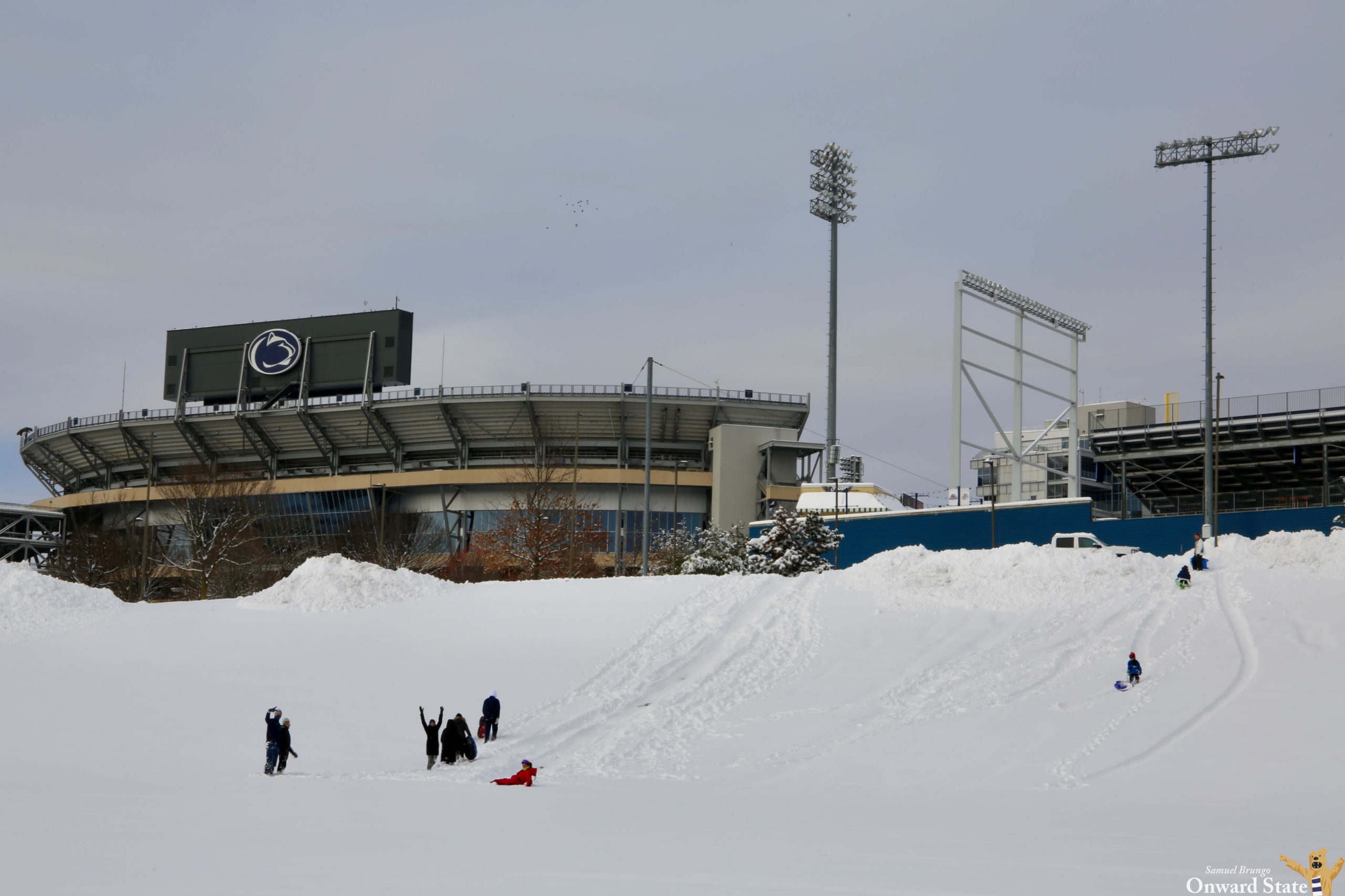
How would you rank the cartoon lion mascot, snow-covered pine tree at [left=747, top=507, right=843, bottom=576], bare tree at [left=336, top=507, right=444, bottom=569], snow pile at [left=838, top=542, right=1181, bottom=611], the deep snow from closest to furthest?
the cartoon lion mascot → the deep snow → snow pile at [left=838, top=542, right=1181, bottom=611] → snow-covered pine tree at [left=747, top=507, right=843, bottom=576] → bare tree at [left=336, top=507, right=444, bottom=569]

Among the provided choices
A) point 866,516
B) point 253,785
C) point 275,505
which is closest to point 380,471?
point 275,505

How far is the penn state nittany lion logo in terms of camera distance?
7644 cm

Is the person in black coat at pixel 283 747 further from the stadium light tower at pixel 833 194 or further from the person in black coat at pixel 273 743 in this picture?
the stadium light tower at pixel 833 194

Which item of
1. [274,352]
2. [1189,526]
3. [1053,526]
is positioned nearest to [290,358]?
[274,352]

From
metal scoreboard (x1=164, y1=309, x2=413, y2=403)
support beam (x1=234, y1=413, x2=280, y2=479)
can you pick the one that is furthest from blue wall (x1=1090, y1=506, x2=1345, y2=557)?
support beam (x1=234, y1=413, x2=280, y2=479)

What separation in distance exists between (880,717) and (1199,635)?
34.4ft

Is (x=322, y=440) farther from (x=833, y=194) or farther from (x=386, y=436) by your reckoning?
(x=833, y=194)

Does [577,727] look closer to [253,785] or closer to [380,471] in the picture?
[253,785]

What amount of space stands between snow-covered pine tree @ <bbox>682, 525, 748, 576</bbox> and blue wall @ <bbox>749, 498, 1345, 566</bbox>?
687cm

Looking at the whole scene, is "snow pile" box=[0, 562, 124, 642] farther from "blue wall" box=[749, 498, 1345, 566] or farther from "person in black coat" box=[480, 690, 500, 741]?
"blue wall" box=[749, 498, 1345, 566]

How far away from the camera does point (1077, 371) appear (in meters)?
63.1

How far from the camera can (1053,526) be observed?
4769 cm

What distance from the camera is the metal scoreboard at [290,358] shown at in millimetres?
74375

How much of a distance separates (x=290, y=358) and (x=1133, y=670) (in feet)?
218
